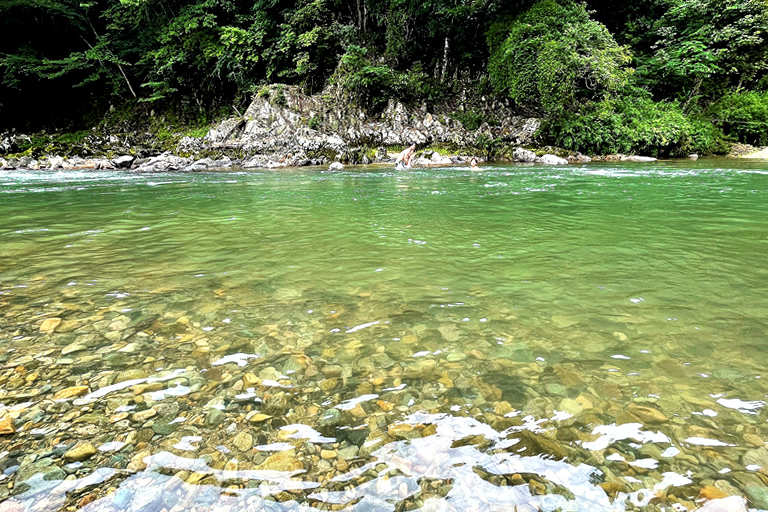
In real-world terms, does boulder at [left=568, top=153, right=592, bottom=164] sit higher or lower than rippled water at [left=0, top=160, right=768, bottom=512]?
higher

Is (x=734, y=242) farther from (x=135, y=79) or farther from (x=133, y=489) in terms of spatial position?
(x=135, y=79)

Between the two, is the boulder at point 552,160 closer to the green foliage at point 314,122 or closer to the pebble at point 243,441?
the green foliage at point 314,122

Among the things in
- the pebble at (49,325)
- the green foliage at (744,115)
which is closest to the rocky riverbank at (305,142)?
the green foliage at (744,115)

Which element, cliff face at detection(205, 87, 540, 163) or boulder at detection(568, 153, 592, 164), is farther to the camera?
cliff face at detection(205, 87, 540, 163)

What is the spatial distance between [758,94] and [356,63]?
2648 centimetres

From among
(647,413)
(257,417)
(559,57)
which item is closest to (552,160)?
(559,57)

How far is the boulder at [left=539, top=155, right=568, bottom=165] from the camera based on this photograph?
2113cm

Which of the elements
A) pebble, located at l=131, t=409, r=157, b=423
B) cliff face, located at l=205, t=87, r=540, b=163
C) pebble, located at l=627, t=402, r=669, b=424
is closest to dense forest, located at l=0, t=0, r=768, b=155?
cliff face, located at l=205, t=87, r=540, b=163

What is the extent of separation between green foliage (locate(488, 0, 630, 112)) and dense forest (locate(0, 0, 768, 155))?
0.08 meters

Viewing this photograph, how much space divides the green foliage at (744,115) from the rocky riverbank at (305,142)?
11040mm

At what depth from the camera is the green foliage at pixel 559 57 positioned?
2075cm

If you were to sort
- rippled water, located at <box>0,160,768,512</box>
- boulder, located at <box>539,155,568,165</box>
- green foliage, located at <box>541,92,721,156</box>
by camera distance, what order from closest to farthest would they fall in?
rippled water, located at <box>0,160,768,512</box>
boulder, located at <box>539,155,568,165</box>
green foliage, located at <box>541,92,721,156</box>

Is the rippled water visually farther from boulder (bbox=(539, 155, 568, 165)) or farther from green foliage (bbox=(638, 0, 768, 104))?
green foliage (bbox=(638, 0, 768, 104))

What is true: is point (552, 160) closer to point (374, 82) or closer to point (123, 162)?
point (374, 82)
